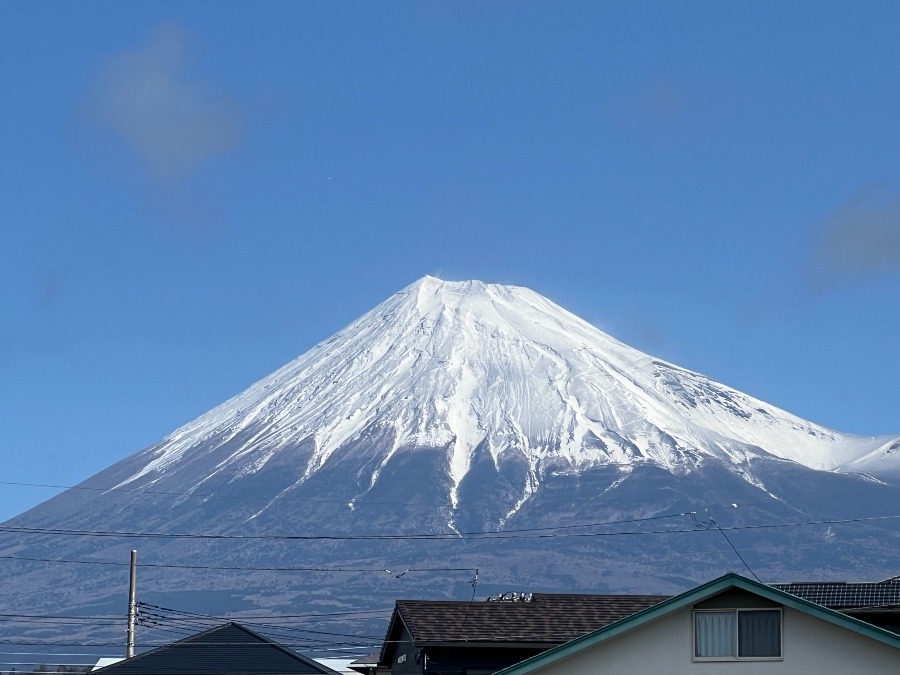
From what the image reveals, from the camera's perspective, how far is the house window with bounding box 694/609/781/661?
88.0 ft

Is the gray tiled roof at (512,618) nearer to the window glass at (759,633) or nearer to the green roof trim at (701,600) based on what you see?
the green roof trim at (701,600)

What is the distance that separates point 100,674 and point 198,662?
11.0 ft

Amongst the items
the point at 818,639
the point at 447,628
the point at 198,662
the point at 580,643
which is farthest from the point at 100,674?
the point at 818,639

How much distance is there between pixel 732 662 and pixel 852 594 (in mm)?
6444

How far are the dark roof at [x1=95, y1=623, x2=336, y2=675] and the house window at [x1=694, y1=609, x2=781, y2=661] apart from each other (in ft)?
66.2

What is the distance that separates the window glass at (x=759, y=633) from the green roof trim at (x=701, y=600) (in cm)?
45

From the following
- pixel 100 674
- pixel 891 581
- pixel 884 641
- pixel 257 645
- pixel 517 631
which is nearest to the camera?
pixel 884 641

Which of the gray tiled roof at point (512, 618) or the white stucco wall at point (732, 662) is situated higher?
the gray tiled roof at point (512, 618)

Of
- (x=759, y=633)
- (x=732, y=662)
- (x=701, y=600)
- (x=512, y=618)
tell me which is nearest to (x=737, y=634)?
(x=759, y=633)

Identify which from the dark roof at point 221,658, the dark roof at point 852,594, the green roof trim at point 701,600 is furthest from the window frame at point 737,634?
the dark roof at point 221,658

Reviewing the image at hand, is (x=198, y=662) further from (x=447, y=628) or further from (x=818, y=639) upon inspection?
(x=818, y=639)

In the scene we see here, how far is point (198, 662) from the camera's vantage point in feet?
151

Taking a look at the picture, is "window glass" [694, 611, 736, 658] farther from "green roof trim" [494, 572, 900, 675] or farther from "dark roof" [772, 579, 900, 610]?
"dark roof" [772, 579, 900, 610]

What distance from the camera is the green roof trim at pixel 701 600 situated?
1029 inches
